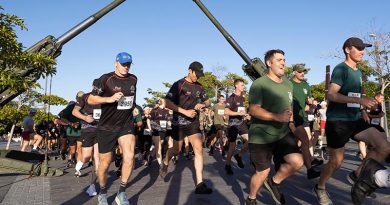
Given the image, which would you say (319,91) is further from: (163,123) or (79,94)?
(79,94)

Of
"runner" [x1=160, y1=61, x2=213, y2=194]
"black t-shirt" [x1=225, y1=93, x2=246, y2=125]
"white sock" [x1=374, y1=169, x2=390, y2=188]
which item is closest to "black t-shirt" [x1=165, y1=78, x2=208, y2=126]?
"runner" [x1=160, y1=61, x2=213, y2=194]

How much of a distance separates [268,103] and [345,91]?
120cm

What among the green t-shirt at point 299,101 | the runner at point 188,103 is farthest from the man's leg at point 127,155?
the green t-shirt at point 299,101

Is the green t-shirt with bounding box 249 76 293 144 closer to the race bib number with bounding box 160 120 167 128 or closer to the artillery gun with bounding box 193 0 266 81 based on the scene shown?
the artillery gun with bounding box 193 0 266 81

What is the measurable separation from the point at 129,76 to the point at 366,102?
3.21 meters

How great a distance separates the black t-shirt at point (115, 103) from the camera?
19.0 ft

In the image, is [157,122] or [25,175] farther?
[157,122]

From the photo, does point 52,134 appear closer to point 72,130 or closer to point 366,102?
point 72,130

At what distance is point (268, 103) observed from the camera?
15.7ft

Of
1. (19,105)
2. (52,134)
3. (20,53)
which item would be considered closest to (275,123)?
(20,53)

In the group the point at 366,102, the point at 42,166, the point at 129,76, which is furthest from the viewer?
the point at 42,166

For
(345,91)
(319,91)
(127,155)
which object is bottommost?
(127,155)

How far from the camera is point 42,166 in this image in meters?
9.34

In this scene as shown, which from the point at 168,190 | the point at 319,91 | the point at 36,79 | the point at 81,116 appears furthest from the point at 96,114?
the point at 319,91
